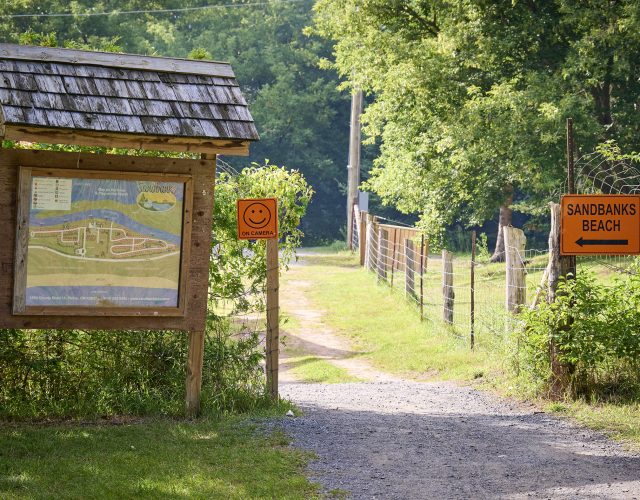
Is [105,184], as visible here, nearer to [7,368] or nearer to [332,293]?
[7,368]

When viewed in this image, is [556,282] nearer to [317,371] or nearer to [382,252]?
[317,371]

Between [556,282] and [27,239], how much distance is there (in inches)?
217

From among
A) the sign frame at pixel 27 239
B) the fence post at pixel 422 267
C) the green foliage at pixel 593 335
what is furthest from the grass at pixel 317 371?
Answer: the sign frame at pixel 27 239

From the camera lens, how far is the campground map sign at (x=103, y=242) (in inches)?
357

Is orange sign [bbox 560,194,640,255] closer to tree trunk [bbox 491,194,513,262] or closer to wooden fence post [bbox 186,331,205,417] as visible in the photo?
wooden fence post [bbox 186,331,205,417]

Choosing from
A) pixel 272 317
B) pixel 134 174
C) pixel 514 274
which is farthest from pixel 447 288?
pixel 134 174

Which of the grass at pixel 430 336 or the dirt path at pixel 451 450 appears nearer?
the dirt path at pixel 451 450

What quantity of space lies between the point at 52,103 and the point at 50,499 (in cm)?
362

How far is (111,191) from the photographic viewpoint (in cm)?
928

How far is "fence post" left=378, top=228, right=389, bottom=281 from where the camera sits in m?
25.8

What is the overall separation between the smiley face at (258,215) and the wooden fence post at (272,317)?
1.20 feet

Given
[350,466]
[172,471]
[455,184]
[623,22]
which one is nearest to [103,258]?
[172,471]

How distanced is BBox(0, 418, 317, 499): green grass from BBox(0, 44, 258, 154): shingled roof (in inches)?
101

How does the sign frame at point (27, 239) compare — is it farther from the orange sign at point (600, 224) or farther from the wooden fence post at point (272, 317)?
the orange sign at point (600, 224)
